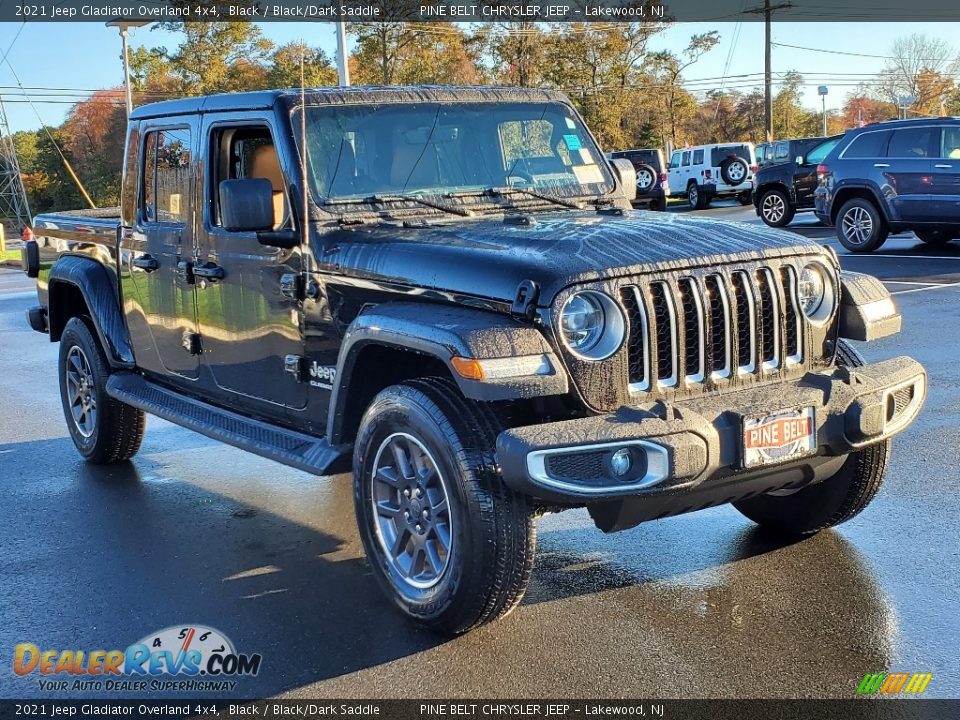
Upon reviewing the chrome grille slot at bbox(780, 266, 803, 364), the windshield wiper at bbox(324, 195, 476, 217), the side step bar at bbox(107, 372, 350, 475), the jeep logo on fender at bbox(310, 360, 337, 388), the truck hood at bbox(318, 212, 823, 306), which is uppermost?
the windshield wiper at bbox(324, 195, 476, 217)

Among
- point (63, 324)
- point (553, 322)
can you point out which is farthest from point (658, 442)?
point (63, 324)

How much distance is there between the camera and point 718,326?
403cm

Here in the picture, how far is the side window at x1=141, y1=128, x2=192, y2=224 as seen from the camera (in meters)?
5.68

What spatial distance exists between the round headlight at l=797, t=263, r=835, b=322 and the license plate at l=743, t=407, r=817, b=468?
62cm

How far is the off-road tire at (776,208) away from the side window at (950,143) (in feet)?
Answer: 25.6

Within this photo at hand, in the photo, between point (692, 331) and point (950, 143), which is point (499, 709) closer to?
point (692, 331)

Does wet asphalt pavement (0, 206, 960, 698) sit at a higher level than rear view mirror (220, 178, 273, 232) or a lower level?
lower

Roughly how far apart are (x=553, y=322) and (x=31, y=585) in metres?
2.74

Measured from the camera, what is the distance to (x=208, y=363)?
5.62m

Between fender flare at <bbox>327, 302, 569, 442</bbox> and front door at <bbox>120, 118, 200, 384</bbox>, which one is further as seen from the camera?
front door at <bbox>120, 118, 200, 384</bbox>

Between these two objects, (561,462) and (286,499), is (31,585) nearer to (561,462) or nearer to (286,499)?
(286,499)

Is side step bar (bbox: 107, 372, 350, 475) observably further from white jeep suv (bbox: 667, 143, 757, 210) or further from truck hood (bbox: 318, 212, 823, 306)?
white jeep suv (bbox: 667, 143, 757, 210)

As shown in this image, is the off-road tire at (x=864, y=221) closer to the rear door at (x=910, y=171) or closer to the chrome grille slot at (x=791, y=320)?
the rear door at (x=910, y=171)

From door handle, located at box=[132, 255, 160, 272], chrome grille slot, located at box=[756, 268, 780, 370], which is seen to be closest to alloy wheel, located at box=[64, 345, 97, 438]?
door handle, located at box=[132, 255, 160, 272]
